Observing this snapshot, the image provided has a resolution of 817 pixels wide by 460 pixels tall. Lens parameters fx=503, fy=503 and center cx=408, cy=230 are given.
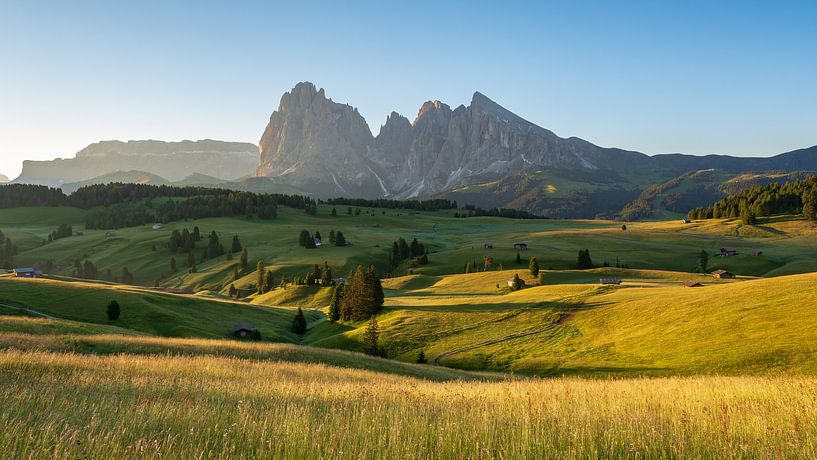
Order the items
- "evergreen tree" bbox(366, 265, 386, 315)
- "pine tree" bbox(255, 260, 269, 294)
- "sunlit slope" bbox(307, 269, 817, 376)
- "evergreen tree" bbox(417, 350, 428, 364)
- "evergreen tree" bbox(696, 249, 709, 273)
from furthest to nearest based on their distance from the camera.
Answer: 1. "pine tree" bbox(255, 260, 269, 294)
2. "evergreen tree" bbox(696, 249, 709, 273)
3. "evergreen tree" bbox(366, 265, 386, 315)
4. "evergreen tree" bbox(417, 350, 428, 364)
5. "sunlit slope" bbox(307, 269, 817, 376)

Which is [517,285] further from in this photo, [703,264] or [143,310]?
[143,310]

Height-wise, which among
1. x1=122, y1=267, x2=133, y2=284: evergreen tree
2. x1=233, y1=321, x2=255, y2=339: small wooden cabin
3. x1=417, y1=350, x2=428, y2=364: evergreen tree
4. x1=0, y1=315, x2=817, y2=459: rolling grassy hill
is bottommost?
x1=122, y1=267, x2=133, y2=284: evergreen tree

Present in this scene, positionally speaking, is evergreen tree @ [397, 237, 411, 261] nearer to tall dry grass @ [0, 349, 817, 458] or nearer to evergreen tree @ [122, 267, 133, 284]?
evergreen tree @ [122, 267, 133, 284]

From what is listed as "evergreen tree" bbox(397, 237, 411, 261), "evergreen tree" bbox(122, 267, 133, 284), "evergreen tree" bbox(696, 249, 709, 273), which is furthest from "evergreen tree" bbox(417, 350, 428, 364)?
"evergreen tree" bbox(122, 267, 133, 284)

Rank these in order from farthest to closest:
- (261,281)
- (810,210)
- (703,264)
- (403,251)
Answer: (810,210) < (403,251) < (261,281) < (703,264)

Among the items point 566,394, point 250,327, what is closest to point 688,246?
point 250,327

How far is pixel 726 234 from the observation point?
196500mm

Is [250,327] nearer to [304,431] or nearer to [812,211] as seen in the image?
[304,431]

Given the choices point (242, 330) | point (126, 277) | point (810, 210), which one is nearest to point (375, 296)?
point (242, 330)

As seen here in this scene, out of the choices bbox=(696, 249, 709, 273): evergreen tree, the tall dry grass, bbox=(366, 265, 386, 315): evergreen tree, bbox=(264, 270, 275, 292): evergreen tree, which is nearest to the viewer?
the tall dry grass

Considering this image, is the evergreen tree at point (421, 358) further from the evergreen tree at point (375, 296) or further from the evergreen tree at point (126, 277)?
the evergreen tree at point (126, 277)

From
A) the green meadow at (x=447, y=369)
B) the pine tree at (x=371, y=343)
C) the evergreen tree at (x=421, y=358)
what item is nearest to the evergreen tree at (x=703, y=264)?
the green meadow at (x=447, y=369)

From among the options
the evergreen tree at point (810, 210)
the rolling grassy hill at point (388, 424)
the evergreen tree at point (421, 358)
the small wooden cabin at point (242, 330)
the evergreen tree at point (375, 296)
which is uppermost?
the evergreen tree at point (810, 210)

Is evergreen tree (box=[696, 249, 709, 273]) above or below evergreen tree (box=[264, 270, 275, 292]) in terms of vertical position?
above
